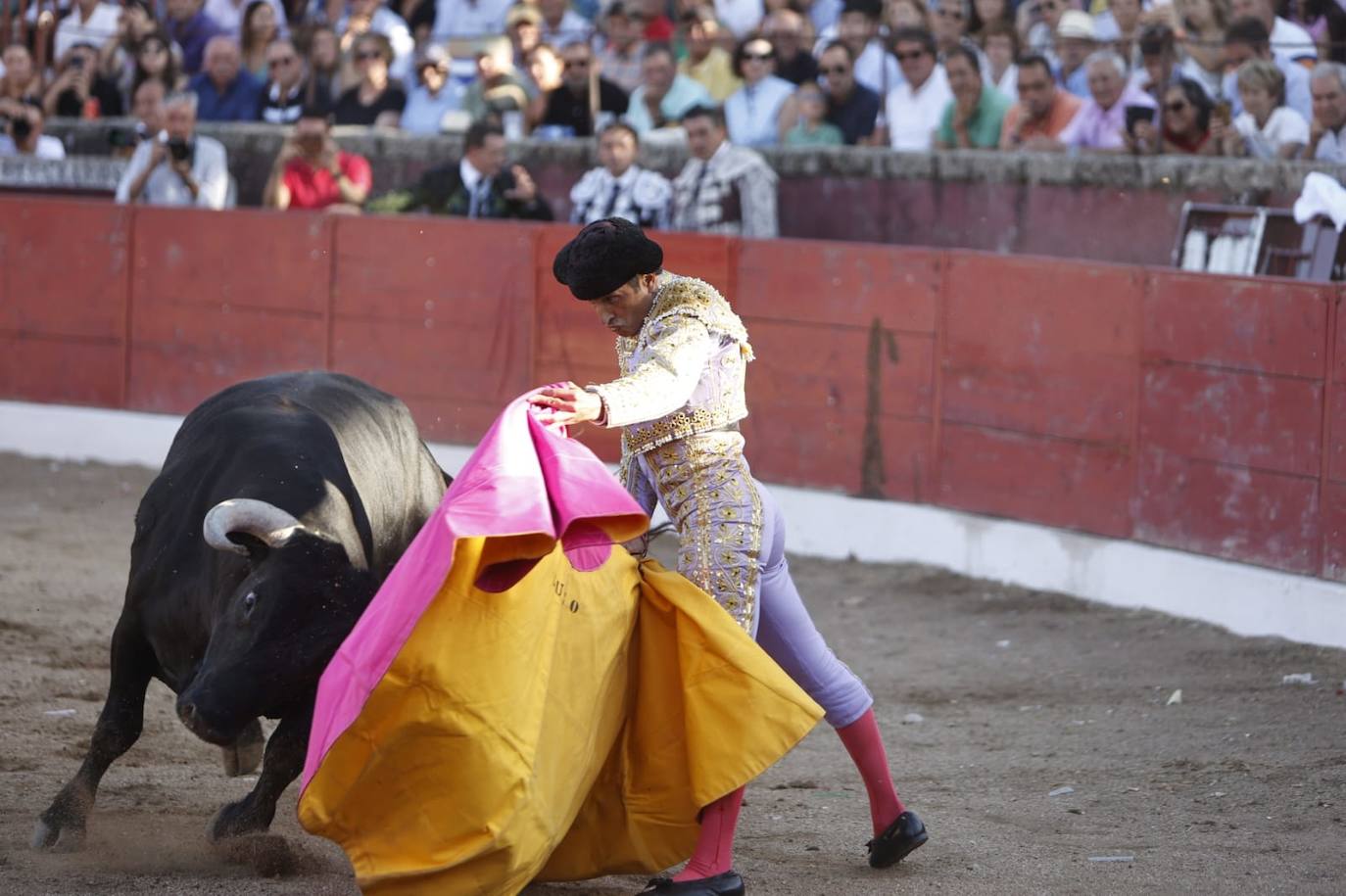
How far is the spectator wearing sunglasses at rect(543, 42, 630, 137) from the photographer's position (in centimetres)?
920

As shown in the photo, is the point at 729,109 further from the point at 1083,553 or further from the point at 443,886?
the point at 443,886

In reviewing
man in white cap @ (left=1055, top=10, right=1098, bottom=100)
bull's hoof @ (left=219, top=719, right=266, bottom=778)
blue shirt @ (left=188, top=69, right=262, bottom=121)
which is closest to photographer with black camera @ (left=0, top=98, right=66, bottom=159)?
blue shirt @ (left=188, top=69, right=262, bottom=121)

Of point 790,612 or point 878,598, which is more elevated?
point 790,612

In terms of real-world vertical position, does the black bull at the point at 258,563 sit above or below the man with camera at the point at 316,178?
below

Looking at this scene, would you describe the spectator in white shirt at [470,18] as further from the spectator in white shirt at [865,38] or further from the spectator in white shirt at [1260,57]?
Result: the spectator in white shirt at [1260,57]

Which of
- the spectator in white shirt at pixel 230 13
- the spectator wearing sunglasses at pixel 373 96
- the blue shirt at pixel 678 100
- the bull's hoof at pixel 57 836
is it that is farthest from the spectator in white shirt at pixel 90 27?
the bull's hoof at pixel 57 836

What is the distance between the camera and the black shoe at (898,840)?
3.77 meters

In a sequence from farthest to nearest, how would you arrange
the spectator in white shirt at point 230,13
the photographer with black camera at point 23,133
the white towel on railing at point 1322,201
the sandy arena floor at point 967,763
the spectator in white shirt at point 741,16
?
the spectator in white shirt at point 230,13 < the photographer with black camera at point 23,133 < the spectator in white shirt at point 741,16 < the white towel on railing at point 1322,201 < the sandy arena floor at point 967,763

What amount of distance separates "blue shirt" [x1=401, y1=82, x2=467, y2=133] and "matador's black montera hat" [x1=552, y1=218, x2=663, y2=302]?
266 inches

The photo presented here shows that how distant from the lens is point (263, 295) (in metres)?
9.08

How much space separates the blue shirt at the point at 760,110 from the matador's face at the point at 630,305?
5.65 m

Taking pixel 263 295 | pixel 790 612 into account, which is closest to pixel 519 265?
pixel 263 295

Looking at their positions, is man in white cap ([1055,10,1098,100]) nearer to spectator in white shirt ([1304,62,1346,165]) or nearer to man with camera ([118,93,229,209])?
spectator in white shirt ([1304,62,1346,165])

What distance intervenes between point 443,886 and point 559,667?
0.42 metres
